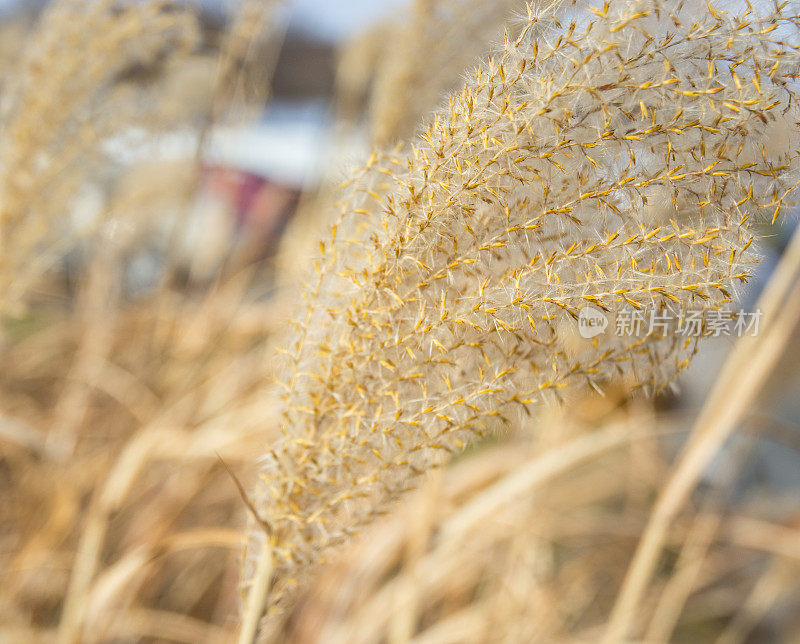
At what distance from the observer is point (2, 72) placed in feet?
3.78

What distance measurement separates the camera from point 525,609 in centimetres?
105

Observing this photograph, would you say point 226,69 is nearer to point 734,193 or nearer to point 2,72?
point 2,72

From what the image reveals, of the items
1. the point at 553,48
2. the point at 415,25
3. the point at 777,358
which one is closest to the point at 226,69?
the point at 415,25

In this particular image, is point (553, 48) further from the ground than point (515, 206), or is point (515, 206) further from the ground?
point (553, 48)

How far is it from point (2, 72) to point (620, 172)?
127 cm

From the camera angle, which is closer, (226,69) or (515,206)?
(515,206)

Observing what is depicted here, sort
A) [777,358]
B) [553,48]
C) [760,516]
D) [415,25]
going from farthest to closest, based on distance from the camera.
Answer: [760,516], [415,25], [777,358], [553,48]

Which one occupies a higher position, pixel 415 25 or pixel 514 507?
pixel 415 25

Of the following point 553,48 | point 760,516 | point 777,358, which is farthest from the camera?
point 760,516

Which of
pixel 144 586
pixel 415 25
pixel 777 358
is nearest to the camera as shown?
pixel 777 358

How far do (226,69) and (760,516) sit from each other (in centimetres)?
153

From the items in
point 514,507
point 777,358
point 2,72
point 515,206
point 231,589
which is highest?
point 2,72

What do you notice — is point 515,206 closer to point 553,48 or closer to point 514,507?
point 553,48

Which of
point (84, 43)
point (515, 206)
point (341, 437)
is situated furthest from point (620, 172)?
point (84, 43)
